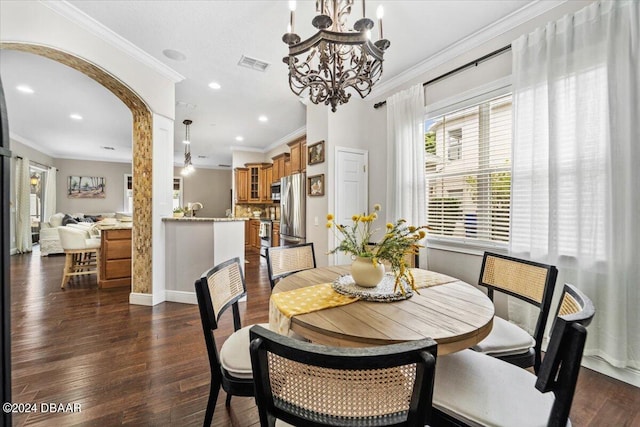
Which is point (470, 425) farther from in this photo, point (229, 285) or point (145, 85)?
point (145, 85)

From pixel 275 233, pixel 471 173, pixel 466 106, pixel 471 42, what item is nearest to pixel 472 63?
pixel 471 42

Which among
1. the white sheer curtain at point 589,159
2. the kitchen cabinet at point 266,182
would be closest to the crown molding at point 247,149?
the kitchen cabinet at point 266,182

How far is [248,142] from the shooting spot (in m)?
7.03

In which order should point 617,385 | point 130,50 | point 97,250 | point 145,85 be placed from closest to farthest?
point 617,385
point 130,50
point 145,85
point 97,250

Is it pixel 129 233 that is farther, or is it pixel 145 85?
pixel 129 233

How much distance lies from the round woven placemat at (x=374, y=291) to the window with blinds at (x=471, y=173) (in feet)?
5.46

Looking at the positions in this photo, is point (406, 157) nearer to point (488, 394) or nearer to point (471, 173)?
point (471, 173)

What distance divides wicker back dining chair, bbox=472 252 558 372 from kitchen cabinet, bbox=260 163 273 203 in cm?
598

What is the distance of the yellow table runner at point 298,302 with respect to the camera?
1.15 metres

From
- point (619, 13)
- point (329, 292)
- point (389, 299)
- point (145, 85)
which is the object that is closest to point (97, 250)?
point (145, 85)

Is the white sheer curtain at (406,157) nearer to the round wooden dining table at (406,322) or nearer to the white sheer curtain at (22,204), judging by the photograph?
the round wooden dining table at (406,322)

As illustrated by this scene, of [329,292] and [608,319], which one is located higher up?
[329,292]

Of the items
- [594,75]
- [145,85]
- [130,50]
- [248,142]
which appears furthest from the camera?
[248,142]

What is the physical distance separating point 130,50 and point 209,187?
26.3 feet
